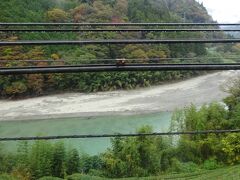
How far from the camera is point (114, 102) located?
26.1m

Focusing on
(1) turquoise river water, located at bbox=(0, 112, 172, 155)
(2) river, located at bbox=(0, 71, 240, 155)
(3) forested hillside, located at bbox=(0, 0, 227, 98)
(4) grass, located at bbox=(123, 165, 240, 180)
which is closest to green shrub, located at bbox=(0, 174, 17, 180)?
(2) river, located at bbox=(0, 71, 240, 155)

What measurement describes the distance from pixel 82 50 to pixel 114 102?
191 inches

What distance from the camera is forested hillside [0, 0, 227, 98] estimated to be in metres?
27.4

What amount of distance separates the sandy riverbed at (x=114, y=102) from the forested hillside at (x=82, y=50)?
0.97m

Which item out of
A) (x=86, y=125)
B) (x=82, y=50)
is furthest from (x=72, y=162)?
(x=82, y=50)

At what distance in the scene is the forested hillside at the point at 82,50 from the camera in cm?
2744

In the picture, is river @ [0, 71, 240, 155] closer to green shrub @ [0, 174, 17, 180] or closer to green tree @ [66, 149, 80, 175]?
green tree @ [66, 149, 80, 175]

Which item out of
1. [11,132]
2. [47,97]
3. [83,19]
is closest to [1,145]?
[11,132]

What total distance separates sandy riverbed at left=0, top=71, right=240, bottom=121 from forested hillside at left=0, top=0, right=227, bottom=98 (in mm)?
970

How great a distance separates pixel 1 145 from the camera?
15.8m

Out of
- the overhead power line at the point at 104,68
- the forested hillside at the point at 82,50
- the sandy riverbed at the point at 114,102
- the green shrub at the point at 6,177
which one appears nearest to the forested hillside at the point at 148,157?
the green shrub at the point at 6,177

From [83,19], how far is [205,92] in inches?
508

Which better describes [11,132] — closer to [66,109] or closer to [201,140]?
[66,109]

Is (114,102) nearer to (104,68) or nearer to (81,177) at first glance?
(81,177)
